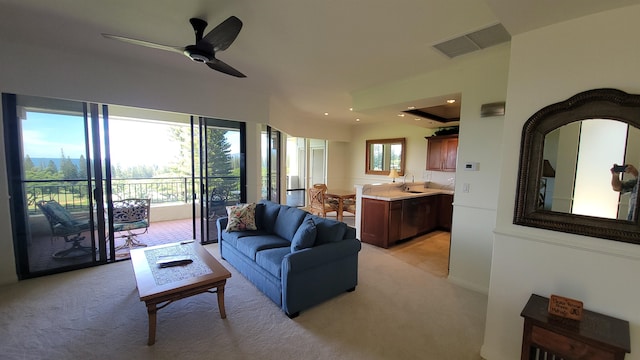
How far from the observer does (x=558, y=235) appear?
5.40 feet

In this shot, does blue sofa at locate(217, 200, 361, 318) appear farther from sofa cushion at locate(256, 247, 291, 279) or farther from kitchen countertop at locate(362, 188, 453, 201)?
kitchen countertop at locate(362, 188, 453, 201)

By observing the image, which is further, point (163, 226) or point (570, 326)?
point (163, 226)

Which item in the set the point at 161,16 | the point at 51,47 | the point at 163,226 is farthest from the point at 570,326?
the point at 163,226

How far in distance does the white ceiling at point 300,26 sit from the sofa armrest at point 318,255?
6.69ft

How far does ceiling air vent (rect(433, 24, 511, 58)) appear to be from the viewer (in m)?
2.20

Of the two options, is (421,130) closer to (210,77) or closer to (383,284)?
(383,284)

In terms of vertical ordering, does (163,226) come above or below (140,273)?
below

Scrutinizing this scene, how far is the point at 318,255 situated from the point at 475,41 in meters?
2.54

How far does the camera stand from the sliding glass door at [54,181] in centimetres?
301

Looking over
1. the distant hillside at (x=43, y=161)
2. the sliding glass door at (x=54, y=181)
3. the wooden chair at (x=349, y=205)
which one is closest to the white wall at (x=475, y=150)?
the wooden chair at (x=349, y=205)

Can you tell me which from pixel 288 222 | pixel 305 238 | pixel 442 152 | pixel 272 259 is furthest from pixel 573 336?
pixel 442 152

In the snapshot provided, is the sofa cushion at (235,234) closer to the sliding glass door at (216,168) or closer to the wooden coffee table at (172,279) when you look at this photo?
the wooden coffee table at (172,279)

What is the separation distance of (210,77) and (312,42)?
2.04 m

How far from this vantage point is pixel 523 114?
173 cm
